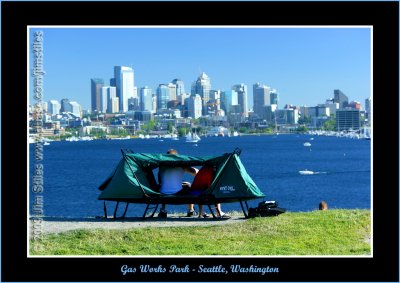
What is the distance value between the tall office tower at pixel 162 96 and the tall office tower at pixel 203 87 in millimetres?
1867

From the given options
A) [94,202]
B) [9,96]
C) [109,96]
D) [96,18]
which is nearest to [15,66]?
[9,96]

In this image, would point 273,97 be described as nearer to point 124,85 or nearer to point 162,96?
point 162,96

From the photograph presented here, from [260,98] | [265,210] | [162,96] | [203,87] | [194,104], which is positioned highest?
[203,87]

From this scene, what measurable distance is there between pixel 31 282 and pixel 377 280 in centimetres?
436

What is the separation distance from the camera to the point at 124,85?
38.0 metres

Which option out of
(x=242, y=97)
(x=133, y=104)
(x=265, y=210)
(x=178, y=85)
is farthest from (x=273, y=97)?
(x=265, y=210)

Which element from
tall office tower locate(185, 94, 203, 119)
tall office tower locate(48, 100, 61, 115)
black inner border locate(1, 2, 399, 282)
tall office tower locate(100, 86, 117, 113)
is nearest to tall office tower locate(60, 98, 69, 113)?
tall office tower locate(48, 100, 61, 115)

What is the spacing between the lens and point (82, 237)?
11258mm

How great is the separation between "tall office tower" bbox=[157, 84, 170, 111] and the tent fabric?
109 ft

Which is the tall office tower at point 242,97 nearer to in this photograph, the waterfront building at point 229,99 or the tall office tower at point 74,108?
the waterfront building at point 229,99

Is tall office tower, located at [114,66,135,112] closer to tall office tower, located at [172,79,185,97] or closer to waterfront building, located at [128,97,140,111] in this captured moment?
waterfront building, located at [128,97,140,111]

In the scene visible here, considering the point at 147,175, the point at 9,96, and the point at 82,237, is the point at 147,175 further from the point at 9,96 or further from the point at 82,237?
the point at 9,96

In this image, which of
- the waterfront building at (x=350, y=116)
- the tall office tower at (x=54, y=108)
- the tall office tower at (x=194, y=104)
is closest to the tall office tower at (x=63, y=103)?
the tall office tower at (x=54, y=108)

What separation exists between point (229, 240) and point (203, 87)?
35566 millimetres
